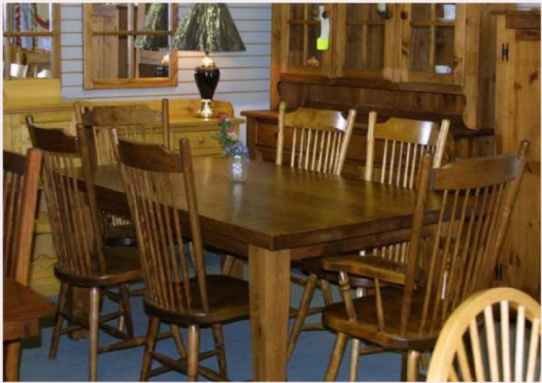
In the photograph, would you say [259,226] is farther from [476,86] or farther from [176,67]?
[176,67]

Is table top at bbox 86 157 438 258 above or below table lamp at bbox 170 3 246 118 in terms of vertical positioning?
below

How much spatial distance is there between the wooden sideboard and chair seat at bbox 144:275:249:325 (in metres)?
1.84

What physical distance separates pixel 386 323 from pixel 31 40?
10.4 feet

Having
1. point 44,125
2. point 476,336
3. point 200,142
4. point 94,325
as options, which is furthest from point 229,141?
point 476,336

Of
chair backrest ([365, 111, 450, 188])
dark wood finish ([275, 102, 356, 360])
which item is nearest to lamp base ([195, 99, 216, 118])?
dark wood finish ([275, 102, 356, 360])

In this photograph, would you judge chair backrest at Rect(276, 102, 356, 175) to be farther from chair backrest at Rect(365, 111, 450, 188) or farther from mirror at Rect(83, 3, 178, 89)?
mirror at Rect(83, 3, 178, 89)

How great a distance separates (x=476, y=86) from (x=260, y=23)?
1.83 metres

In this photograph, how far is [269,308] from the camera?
129 inches

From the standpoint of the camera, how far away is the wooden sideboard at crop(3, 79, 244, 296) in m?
5.25

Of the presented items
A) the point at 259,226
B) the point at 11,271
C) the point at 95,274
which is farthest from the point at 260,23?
the point at 11,271

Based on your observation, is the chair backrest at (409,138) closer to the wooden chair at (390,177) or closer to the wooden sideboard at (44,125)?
the wooden chair at (390,177)

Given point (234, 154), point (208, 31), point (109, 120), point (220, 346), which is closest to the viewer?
point (220, 346)

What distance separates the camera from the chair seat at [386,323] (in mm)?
3178

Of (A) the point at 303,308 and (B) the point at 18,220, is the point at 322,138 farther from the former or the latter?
(B) the point at 18,220
